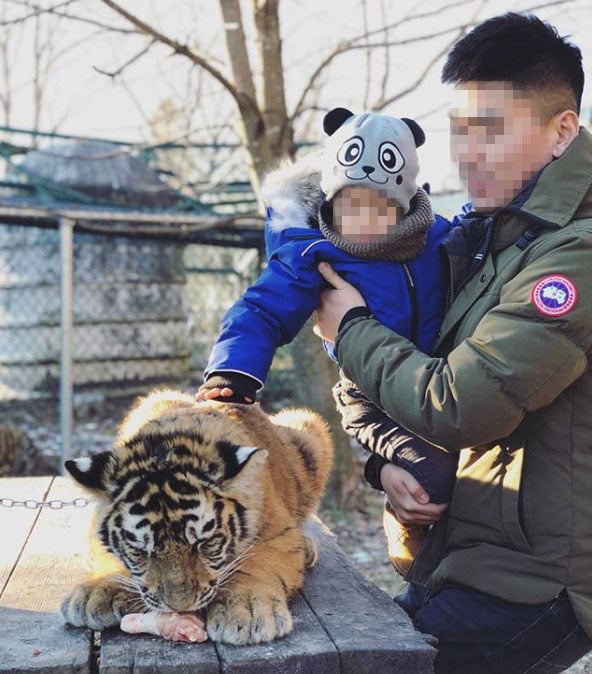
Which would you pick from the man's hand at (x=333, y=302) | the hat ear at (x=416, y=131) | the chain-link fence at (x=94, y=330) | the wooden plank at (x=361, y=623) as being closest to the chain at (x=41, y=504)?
the wooden plank at (x=361, y=623)

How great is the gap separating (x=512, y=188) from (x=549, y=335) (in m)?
0.49

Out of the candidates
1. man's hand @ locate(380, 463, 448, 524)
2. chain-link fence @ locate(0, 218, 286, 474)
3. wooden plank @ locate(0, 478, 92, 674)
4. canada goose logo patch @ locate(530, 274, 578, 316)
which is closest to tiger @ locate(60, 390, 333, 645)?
wooden plank @ locate(0, 478, 92, 674)

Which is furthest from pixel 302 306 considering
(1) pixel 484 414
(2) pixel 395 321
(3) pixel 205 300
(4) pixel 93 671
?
(3) pixel 205 300

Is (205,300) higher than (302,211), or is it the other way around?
(302,211)

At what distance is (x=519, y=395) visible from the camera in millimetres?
2137

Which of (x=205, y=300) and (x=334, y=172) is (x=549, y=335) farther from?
(x=205, y=300)

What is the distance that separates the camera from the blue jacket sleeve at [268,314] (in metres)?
2.57

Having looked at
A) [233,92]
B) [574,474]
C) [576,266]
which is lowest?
[574,474]

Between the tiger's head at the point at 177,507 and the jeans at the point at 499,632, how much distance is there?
22.4 inches

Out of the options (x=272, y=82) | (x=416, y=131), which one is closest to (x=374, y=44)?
(x=272, y=82)

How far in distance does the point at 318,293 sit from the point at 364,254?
7.3 inches

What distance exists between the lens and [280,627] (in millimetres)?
2277

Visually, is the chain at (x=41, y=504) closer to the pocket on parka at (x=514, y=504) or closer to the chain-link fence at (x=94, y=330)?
the pocket on parka at (x=514, y=504)

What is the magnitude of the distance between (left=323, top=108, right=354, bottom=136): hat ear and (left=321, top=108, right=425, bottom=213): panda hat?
88 millimetres
